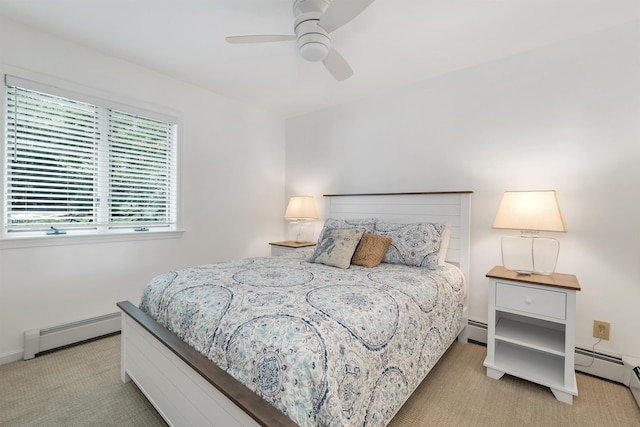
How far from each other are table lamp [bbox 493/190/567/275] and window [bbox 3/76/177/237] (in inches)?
123

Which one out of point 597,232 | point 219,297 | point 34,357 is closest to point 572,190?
point 597,232

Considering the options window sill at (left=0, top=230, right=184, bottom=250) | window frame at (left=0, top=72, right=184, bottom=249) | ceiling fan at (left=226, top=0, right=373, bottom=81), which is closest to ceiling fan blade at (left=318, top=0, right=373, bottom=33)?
ceiling fan at (left=226, top=0, right=373, bottom=81)

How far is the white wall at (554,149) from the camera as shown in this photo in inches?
79.1

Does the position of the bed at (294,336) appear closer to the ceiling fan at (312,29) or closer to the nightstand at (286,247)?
the nightstand at (286,247)

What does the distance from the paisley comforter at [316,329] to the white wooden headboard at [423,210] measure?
0.59 metres

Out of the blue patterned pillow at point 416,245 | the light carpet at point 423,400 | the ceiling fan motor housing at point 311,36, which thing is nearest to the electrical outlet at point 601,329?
the light carpet at point 423,400

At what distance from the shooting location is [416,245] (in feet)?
7.96

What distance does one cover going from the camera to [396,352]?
4.56 ft

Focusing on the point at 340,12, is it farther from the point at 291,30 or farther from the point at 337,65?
the point at 291,30

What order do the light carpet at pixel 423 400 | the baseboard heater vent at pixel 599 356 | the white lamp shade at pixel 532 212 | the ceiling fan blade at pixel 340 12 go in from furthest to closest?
the baseboard heater vent at pixel 599 356, the white lamp shade at pixel 532 212, the light carpet at pixel 423 400, the ceiling fan blade at pixel 340 12

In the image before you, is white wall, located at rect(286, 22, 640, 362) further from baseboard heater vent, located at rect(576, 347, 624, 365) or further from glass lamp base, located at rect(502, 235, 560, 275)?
glass lamp base, located at rect(502, 235, 560, 275)

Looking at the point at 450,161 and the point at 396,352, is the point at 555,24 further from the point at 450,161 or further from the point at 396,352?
the point at 396,352

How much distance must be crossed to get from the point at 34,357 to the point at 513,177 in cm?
411

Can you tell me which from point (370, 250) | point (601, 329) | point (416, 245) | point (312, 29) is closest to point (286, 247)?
point (370, 250)
